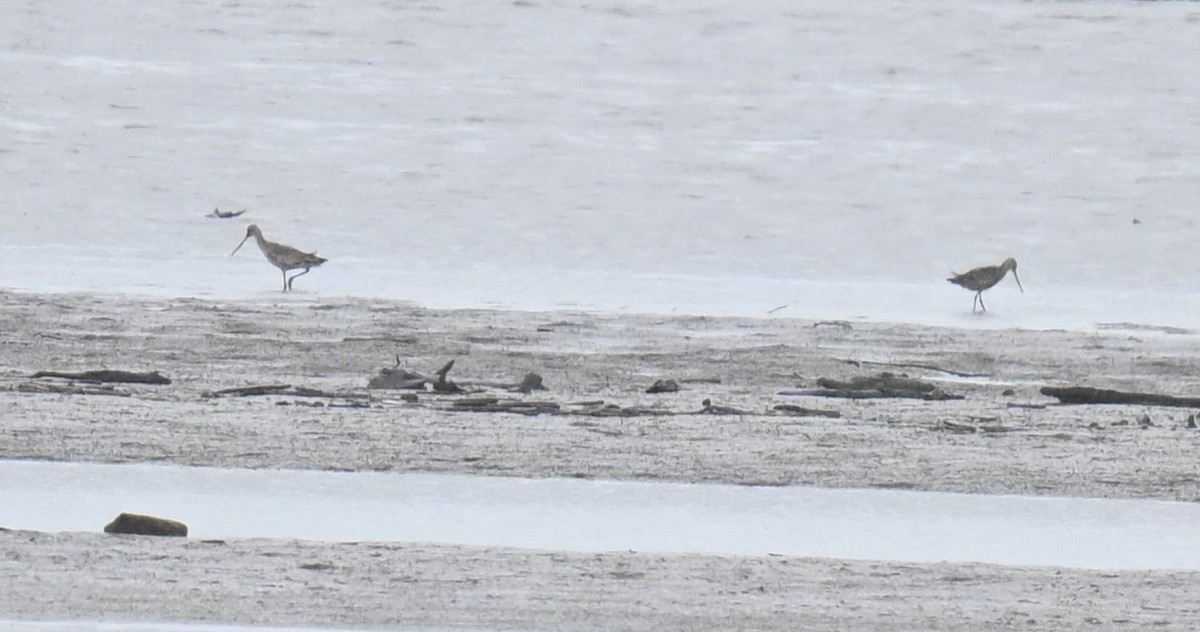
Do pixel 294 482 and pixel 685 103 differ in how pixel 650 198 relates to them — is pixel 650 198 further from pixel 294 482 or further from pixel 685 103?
pixel 294 482

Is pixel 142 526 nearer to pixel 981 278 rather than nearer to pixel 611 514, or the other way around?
pixel 611 514

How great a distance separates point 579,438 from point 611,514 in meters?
1.72

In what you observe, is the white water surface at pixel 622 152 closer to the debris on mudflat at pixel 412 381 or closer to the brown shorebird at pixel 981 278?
the brown shorebird at pixel 981 278

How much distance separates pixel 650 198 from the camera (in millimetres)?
22172

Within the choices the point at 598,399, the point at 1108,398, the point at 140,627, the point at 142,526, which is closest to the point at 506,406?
the point at 598,399

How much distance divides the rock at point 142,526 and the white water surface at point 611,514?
0.60ft


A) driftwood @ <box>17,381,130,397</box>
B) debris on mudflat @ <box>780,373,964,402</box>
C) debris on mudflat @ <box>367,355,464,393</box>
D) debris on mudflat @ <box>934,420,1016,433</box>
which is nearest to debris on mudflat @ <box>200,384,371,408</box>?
debris on mudflat @ <box>367,355,464,393</box>

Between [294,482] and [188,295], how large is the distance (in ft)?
26.1

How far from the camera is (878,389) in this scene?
12.1m

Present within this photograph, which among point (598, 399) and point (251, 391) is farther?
point (598, 399)

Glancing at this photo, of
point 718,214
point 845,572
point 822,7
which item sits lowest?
point 845,572

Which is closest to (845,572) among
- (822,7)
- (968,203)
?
(968,203)

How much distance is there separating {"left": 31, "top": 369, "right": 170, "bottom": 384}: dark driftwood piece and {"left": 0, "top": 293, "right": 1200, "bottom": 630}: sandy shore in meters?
0.17

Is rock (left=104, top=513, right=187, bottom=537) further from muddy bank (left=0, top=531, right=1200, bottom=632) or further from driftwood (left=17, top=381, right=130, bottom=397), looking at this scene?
driftwood (left=17, top=381, right=130, bottom=397)
